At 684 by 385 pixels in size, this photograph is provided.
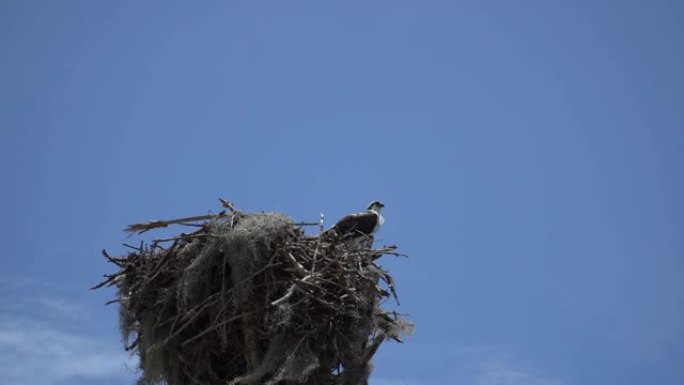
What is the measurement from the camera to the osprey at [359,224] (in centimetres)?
Result: 1402

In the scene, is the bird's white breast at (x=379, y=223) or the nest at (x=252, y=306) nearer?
the nest at (x=252, y=306)

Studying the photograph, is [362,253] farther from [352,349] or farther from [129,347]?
[129,347]

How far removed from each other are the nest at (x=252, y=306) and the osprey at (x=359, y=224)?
3.37 feet

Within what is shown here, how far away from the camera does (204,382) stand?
41.8 ft

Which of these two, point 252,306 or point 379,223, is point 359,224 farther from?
point 252,306

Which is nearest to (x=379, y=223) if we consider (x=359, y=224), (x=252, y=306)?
(x=359, y=224)

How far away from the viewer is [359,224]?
1425cm

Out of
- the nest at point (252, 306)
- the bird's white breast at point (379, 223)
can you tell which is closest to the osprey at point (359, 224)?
the bird's white breast at point (379, 223)

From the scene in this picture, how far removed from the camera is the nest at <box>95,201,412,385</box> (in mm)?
12234

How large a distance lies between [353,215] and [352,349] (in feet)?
7.97

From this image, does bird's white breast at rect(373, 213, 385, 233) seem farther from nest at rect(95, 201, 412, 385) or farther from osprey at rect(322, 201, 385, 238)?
nest at rect(95, 201, 412, 385)

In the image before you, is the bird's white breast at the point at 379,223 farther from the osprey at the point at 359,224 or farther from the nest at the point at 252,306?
the nest at the point at 252,306

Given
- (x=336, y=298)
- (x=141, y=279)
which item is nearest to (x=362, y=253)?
(x=336, y=298)

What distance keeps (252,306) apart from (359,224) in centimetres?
242
